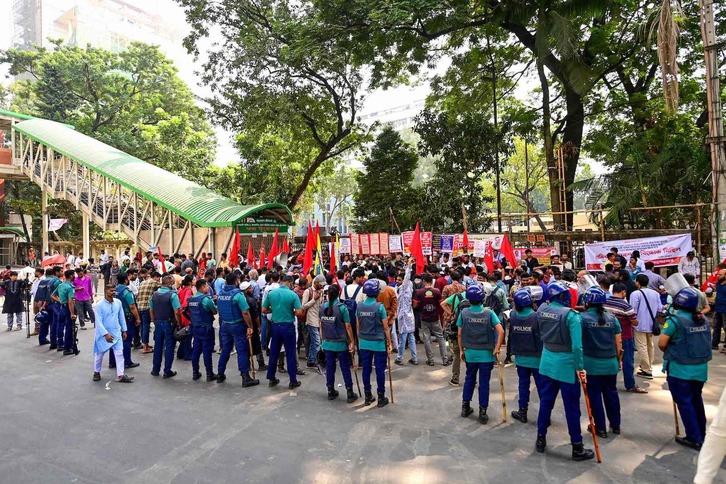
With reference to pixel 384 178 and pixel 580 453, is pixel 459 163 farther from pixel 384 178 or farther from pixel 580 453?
pixel 580 453

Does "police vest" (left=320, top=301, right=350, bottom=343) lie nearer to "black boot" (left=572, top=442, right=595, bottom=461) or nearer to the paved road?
the paved road

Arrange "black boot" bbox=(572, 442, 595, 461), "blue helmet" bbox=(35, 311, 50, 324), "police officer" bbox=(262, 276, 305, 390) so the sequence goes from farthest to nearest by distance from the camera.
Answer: "blue helmet" bbox=(35, 311, 50, 324) → "police officer" bbox=(262, 276, 305, 390) → "black boot" bbox=(572, 442, 595, 461)

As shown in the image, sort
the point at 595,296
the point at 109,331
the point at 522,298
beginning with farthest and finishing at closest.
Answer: the point at 109,331, the point at 522,298, the point at 595,296

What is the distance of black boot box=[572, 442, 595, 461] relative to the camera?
471 centimetres

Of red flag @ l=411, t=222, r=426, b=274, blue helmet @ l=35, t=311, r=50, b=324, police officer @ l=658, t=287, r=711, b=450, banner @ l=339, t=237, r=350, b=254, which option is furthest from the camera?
banner @ l=339, t=237, r=350, b=254

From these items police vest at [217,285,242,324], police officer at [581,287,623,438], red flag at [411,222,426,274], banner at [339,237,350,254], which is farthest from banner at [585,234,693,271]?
police vest at [217,285,242,324]

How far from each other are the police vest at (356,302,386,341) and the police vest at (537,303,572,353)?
2.18 meters

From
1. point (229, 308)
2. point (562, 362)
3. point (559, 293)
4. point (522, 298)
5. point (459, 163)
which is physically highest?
point (459, 163)

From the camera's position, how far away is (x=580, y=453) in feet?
15.5

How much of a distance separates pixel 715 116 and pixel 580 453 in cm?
933

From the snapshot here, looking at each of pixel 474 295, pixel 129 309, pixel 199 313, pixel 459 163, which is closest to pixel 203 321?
pixel 199 313

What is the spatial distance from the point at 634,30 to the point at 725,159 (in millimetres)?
9389

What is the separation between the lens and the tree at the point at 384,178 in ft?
83.7

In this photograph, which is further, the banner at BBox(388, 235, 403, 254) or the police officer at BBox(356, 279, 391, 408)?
the banner at BBox(388, 235, 403, 254)
